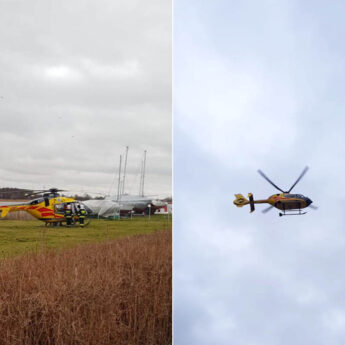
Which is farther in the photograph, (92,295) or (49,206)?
(49,206)

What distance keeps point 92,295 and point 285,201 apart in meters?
1.49

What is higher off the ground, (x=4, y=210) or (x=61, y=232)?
(x=4, y=210)

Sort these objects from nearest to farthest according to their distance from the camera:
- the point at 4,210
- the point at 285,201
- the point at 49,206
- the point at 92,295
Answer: the point at 4,210
the point at 92,295
the point at 49,206
the point at 285,201

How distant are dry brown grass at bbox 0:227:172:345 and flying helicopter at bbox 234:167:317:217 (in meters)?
0.65

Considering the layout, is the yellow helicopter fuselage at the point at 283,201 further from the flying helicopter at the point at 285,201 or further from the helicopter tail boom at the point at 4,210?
the helicopter tail boom at the point at 4,210

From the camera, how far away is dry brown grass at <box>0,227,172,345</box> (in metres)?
2.53

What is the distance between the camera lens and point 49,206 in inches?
114

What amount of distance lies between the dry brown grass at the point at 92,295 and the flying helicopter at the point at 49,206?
210 millimetres

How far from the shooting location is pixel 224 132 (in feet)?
11.2

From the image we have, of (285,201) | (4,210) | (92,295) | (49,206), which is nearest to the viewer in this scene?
A: (4,210)

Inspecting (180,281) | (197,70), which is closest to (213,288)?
(180,281)

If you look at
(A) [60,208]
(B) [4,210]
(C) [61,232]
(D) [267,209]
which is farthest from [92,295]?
(D) [267,209]

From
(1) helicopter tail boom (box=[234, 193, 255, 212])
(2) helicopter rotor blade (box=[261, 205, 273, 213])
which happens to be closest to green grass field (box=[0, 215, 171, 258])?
(1) helicopter tail boom (box=[234, 193, 255, 212])

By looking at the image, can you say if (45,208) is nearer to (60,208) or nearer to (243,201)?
(60,208)
